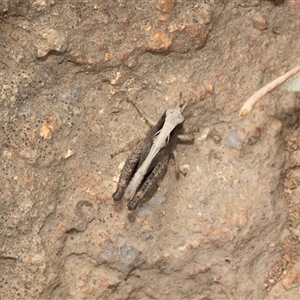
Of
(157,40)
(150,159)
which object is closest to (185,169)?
(150,159)

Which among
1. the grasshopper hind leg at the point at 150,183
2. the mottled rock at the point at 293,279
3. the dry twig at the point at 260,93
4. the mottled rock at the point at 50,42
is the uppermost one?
the mottled rock at the point at 50,42

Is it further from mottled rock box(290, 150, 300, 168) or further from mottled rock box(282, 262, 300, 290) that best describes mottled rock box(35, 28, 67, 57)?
mottled rock box(282, 262, 300, 290)

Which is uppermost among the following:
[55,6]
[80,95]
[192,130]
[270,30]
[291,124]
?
[55,6]

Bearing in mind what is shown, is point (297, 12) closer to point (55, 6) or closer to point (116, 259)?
point (55, 6)

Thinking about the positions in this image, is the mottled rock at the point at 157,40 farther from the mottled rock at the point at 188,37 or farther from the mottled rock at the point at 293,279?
the mottled rock at the point at 293,279

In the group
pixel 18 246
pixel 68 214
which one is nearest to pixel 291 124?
pixel 68 214

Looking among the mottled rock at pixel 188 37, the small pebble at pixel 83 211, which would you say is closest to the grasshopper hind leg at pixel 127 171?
the small pebble at pixel 83 211

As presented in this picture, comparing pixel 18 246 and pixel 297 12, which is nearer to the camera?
pixel 18 246
